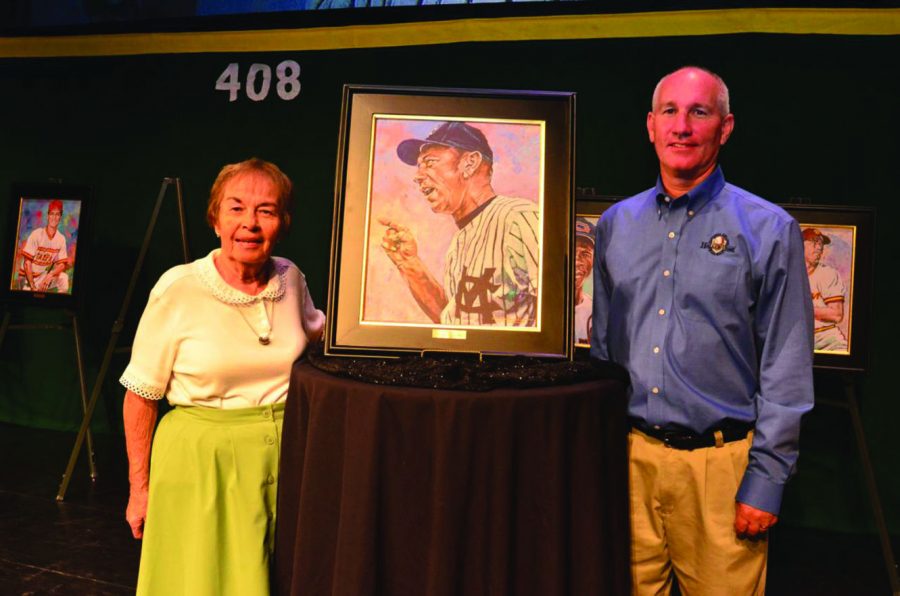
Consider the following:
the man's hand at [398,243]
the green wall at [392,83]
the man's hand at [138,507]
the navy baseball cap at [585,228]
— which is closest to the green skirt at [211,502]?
the man's hand at [138,507]

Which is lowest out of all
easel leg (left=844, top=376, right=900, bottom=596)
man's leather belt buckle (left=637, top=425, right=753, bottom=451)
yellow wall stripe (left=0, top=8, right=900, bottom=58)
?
easel leg (left=844, top=376, right=900, bottom=596)

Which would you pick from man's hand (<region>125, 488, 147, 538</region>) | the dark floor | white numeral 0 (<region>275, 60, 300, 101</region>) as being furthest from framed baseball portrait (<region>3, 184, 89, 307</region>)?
man's hand (<region>125, 488, 147, 538</region>)

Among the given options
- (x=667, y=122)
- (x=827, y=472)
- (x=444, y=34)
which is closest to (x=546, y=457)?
(x=667, y=122)

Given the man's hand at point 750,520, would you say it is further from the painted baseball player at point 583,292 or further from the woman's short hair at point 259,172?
the painted baseball player at point 583,292

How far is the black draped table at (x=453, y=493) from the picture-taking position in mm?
1394

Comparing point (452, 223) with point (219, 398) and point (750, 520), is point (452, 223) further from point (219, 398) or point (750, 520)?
point (750, 520)

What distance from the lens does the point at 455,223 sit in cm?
157

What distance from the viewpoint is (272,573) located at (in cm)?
175

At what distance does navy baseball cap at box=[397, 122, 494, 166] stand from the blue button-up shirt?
459 millimetres

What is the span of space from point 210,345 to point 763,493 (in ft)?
3.95

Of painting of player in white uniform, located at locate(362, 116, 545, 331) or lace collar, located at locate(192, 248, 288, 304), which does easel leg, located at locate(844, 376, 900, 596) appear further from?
lace collar, located at locate(192, 248, 288, 304)

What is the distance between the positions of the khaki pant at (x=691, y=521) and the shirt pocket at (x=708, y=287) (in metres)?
0.29

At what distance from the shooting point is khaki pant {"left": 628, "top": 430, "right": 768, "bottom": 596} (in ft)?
5.63

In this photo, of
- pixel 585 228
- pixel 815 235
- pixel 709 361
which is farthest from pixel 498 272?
pixel 815 235
